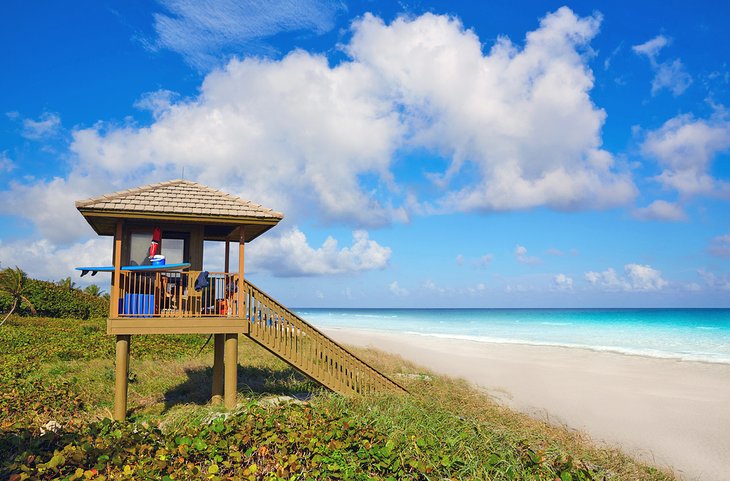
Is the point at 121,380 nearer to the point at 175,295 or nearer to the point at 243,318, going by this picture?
the point at 175,295

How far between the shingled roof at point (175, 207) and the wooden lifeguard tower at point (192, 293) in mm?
21

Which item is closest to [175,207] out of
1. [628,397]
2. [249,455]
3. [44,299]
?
[249,455]

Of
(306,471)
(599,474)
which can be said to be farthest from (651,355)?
(306,471)

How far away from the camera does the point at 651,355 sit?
3192 cm

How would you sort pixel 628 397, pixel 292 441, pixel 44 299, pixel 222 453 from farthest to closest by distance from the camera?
pixel 44 299, pixel 628 397, pixel 292 441, pixel 222 453

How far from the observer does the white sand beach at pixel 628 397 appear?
12.1m

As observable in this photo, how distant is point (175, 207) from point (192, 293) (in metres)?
1.99

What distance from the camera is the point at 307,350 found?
1280 centimetres

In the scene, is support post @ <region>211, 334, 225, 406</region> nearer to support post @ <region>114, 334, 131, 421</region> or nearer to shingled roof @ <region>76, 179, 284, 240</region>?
support post @ <region>114, 334, 131, 421</region>

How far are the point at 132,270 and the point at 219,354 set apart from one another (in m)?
3.53

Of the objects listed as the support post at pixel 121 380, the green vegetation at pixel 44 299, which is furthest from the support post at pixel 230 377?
the green vegetation at pixel 44 299

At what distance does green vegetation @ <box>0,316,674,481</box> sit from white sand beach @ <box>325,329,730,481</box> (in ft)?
8.69

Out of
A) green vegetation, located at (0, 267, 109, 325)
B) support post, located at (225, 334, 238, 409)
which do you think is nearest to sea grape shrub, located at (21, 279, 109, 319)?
green vegetation, located at (0, 267, 109, 325)

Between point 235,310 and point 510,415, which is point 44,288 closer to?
point 235,310
